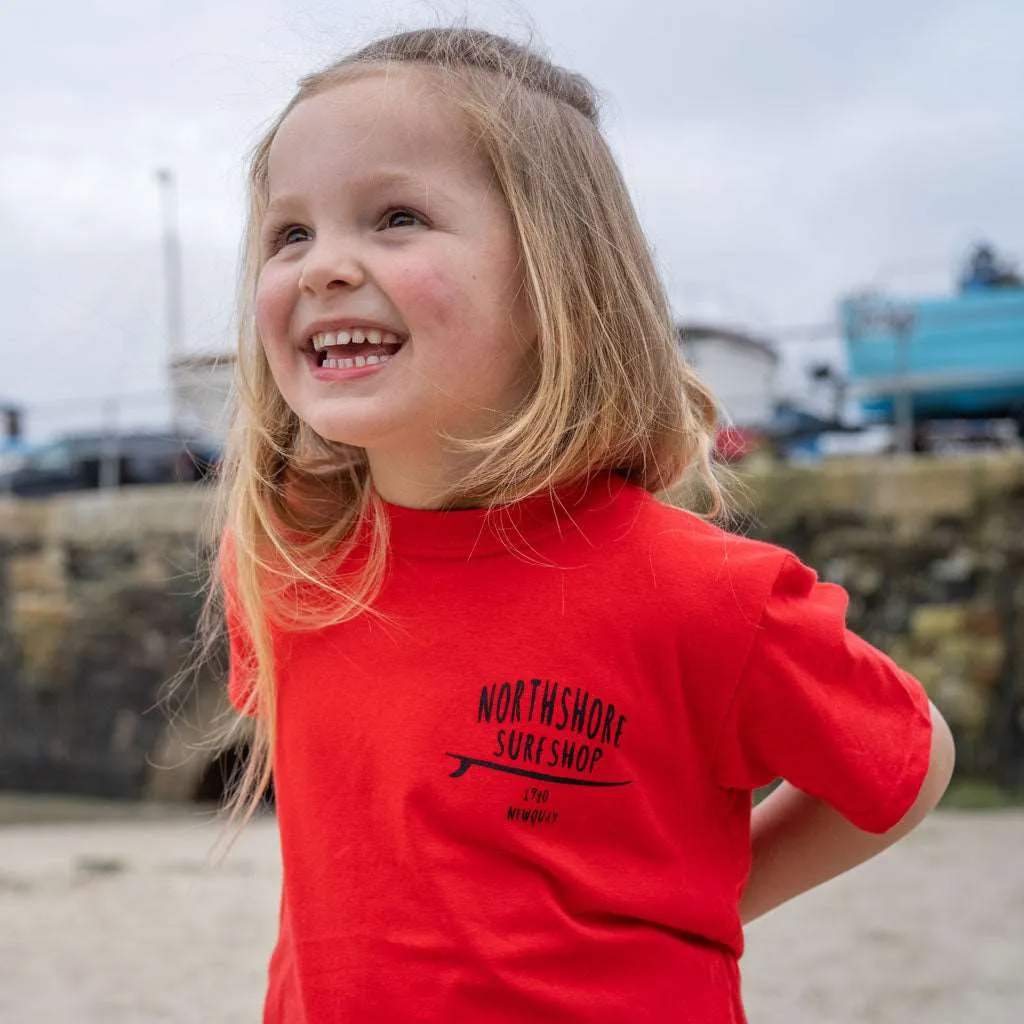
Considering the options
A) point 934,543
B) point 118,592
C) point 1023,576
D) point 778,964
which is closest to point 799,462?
point 934,543

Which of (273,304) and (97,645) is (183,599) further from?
(273,304)

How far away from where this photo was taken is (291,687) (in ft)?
3.74

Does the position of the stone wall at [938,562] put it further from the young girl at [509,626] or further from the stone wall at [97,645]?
the young girl at [509,626]

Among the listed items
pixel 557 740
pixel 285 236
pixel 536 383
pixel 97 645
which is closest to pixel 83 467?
pixel 97 645

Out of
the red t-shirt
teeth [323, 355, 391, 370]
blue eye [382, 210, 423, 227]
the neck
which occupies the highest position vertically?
blue eye [382, 210, 423, 227]

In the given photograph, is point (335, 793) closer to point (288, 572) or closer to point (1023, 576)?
point (288, 572)

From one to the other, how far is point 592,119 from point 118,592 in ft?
21.8

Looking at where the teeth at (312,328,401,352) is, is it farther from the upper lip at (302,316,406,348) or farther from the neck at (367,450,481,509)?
the neck at (367,450,481,509)

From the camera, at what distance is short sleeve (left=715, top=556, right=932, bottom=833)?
102 centimetres

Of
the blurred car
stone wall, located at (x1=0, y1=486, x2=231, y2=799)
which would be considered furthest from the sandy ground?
the blurred car

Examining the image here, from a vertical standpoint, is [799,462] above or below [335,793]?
below

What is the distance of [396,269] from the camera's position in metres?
1.02

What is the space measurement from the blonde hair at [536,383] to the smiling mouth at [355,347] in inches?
4.2

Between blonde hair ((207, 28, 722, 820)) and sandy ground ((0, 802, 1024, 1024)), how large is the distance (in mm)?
1148
